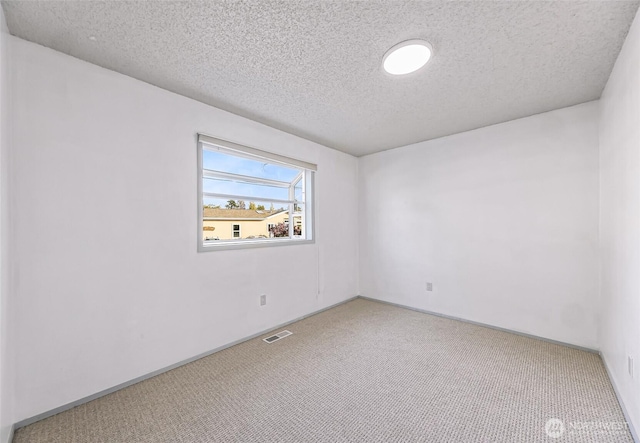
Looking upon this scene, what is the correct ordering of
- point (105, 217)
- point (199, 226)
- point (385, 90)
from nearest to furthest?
1. point (105, 217)
2. point (385, 90)
3. point (199, 226)

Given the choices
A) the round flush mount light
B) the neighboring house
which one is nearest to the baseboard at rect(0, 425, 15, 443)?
the neighboring house

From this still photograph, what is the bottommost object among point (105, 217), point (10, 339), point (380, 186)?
point (10, 339)

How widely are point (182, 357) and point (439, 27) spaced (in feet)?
10.1

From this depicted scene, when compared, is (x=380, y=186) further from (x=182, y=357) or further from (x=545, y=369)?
(x=182, y=357)

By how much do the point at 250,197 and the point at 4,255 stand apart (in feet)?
6.07

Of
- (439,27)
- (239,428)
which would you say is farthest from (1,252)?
(439,27)

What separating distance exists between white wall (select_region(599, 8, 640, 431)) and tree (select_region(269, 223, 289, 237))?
9.92ft

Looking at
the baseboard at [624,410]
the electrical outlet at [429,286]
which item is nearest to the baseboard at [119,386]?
the electrical outlet at [429,286]

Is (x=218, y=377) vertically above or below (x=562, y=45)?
below

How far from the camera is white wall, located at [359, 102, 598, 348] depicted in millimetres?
2523

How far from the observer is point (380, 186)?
4.09 meters

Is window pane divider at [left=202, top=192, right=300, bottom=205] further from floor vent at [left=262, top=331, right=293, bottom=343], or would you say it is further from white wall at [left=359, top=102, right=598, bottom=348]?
white wall at [left=359, top=102, right=598, bottom=348]
